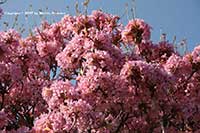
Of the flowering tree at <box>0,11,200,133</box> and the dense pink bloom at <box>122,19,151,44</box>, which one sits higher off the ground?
the dense pink bloom at <box>122,19,151,44</box>

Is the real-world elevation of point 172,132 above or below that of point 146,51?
below

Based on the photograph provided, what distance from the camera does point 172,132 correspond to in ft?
32.3

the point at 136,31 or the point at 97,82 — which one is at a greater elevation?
the point at 136,31

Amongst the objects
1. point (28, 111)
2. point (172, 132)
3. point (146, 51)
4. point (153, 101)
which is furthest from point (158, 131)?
point (28, 111)

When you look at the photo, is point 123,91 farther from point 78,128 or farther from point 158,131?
point 158,131

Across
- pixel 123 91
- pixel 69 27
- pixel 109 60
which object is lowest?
pixel 123 91

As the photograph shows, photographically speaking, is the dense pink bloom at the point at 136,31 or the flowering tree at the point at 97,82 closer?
the flowering tree at the point at 97,82

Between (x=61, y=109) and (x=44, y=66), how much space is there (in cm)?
300

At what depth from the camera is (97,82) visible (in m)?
7.99

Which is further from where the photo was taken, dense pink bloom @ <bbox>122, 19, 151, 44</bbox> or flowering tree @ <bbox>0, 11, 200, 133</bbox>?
dense pink bloom @ <bbox>122, 19, 151, 44</bbox>

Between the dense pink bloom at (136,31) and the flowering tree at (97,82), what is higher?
the dense pink bloom at (136,31)

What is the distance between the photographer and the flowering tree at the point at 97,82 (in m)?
7.95

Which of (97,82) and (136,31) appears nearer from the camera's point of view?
(97,82)

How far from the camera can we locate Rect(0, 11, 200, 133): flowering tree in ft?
26.1
